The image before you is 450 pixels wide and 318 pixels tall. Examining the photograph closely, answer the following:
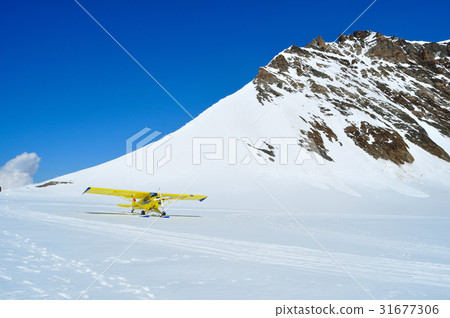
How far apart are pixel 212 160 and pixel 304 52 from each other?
57.7 meters

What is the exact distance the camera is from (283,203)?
109ft

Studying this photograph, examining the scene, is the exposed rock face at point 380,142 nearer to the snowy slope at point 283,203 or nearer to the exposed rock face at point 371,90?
the exposed rock face at point 371,90

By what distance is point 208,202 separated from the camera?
34.0 meters

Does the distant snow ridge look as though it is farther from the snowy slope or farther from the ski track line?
the ski track line

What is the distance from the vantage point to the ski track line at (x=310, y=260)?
766cm

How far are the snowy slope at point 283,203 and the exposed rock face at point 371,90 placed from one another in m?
0.42

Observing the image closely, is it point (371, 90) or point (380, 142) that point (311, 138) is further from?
point (371, 90)

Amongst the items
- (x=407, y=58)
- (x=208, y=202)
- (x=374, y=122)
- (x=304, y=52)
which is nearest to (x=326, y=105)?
(x=374, y=122)

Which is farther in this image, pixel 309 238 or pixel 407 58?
pixel 407 58

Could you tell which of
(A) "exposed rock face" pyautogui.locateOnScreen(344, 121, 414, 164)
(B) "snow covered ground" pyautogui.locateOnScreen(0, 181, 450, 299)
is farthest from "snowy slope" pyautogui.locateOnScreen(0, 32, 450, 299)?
(A) "exposed rock face" pyautogui.locateOnScreen(344, 121, 414, 164)

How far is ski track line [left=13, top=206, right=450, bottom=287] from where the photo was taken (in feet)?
25.1

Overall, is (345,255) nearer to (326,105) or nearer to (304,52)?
(326,105)

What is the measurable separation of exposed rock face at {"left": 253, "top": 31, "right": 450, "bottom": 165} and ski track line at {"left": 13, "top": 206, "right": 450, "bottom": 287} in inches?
1684

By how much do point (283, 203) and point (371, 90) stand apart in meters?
60.6
